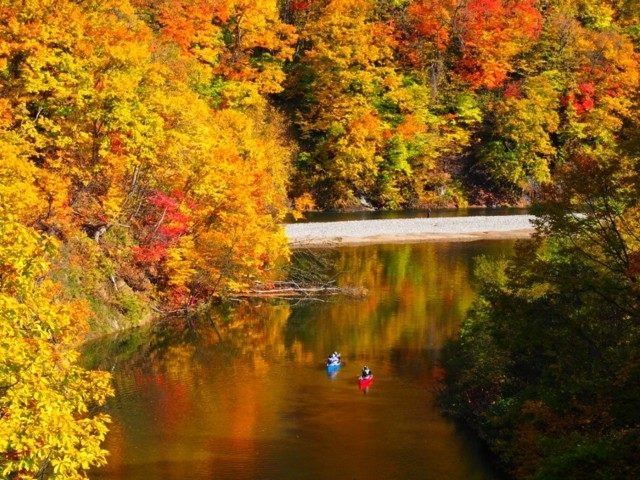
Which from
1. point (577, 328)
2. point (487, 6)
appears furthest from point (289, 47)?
point (577, 328)

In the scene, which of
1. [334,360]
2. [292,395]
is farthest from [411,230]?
[292,395]

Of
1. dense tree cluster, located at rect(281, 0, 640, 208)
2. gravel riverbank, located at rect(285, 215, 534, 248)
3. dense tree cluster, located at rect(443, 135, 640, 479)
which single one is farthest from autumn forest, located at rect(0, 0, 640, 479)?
gravel riverbank, located at rect(285, 215, 534, 248)

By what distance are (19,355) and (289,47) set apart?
74528 millimetres

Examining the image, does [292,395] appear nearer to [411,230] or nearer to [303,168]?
[411,230]

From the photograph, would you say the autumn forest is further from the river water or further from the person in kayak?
the person in kayak

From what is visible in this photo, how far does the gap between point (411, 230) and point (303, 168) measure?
17005 millimetres

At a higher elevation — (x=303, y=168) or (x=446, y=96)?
(x=446, y=96)

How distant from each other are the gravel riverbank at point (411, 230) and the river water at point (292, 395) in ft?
54.9

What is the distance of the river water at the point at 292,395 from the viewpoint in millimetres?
26594

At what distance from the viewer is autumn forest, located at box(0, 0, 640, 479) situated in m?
19.9

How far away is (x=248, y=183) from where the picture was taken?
4628cm

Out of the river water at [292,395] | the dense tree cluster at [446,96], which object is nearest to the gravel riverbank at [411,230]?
the dense tree cluster at [446,96]

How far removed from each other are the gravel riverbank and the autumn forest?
6954mm

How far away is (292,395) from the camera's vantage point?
32844 millimetres
